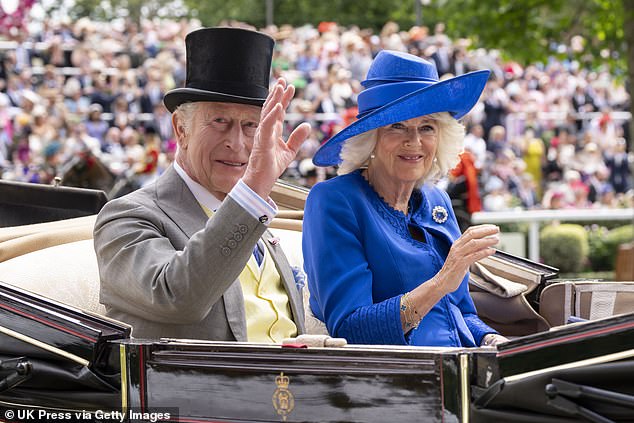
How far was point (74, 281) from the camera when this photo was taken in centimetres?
314

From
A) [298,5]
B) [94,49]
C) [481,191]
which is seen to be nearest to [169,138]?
[94,49]

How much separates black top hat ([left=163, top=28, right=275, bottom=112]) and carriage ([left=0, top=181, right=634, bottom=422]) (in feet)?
2.30

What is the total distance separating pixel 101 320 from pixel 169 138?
11.9 m

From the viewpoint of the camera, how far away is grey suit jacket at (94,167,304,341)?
2250 mm

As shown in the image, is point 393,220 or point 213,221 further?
point 393,220

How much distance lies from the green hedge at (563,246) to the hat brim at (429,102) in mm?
10642

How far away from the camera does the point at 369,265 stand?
284cm

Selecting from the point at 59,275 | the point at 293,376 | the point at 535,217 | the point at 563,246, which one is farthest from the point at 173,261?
the point at 563,246

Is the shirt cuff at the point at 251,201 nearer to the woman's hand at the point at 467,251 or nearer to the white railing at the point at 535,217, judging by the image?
the woman's hand at the point at 467,251

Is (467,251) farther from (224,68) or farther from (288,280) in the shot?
(224,68)

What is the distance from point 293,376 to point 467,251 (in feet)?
2.05

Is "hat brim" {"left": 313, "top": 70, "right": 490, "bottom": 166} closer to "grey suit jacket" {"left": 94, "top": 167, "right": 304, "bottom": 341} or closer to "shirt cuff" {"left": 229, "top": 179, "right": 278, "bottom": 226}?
"grey suit jacket" {"left": 94, "top": 167, "right": 304, "bottom": 341}

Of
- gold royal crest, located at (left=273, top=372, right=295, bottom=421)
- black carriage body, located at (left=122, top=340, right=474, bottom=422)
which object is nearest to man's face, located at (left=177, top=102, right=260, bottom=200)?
black carriage body, located at (left=122, top=340, right=474, bottom=422)

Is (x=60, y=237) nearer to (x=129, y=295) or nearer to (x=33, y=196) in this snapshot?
(x=33, y=196)
